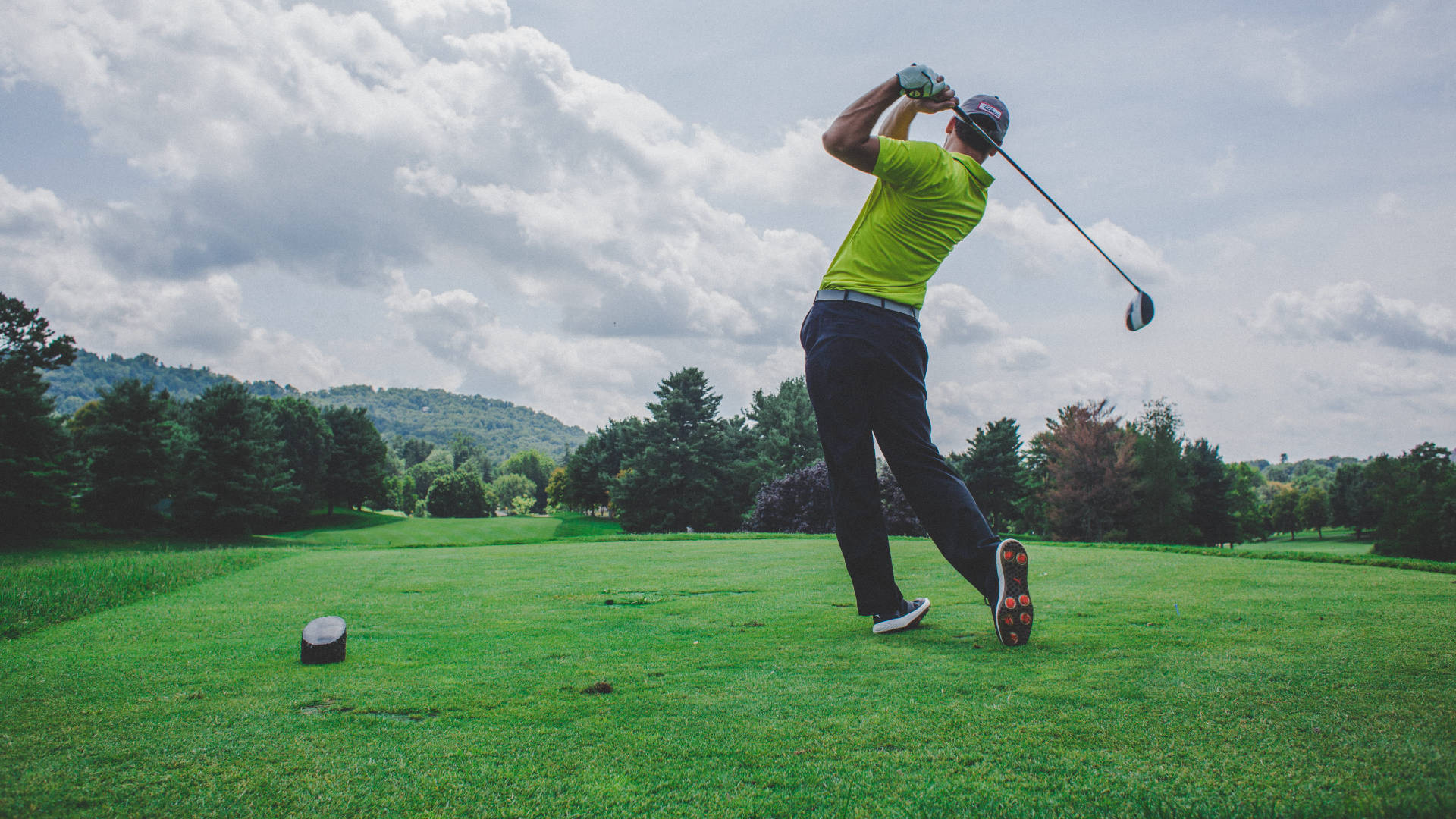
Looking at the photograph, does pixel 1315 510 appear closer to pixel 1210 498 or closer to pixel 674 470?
pixel 1210 498

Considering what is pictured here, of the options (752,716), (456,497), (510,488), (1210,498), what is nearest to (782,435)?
(1210,498)

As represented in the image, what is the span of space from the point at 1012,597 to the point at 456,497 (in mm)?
79278

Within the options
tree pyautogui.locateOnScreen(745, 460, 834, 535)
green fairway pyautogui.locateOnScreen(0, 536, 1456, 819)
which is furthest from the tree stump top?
tree pyautogui.locateOnScreen(745, 460, 834, 535)

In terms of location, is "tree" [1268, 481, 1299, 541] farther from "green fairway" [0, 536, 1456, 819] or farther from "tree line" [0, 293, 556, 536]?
"green fairway" [0, 536, 1456, 819]

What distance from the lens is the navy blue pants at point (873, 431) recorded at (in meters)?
3.33

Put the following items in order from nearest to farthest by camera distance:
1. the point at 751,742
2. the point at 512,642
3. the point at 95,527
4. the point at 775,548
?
the point at 751,742, the point at 512,642, the point at 775,548, the point at 95,527

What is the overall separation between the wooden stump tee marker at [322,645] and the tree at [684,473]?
4640cm

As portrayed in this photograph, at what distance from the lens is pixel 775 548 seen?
11562 mm

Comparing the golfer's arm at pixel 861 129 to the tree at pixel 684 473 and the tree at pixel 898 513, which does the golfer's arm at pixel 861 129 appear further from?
the tree at pixel 684 473

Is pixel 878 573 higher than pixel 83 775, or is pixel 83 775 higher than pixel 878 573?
pixel 878 573

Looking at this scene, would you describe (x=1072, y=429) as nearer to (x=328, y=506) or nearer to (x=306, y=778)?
A: (x=306, y=778)

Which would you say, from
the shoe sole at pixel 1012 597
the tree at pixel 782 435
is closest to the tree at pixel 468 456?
the tree at pixel 782 435

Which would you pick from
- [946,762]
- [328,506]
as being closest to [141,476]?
[328,506]

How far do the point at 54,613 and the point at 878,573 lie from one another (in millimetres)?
4856
